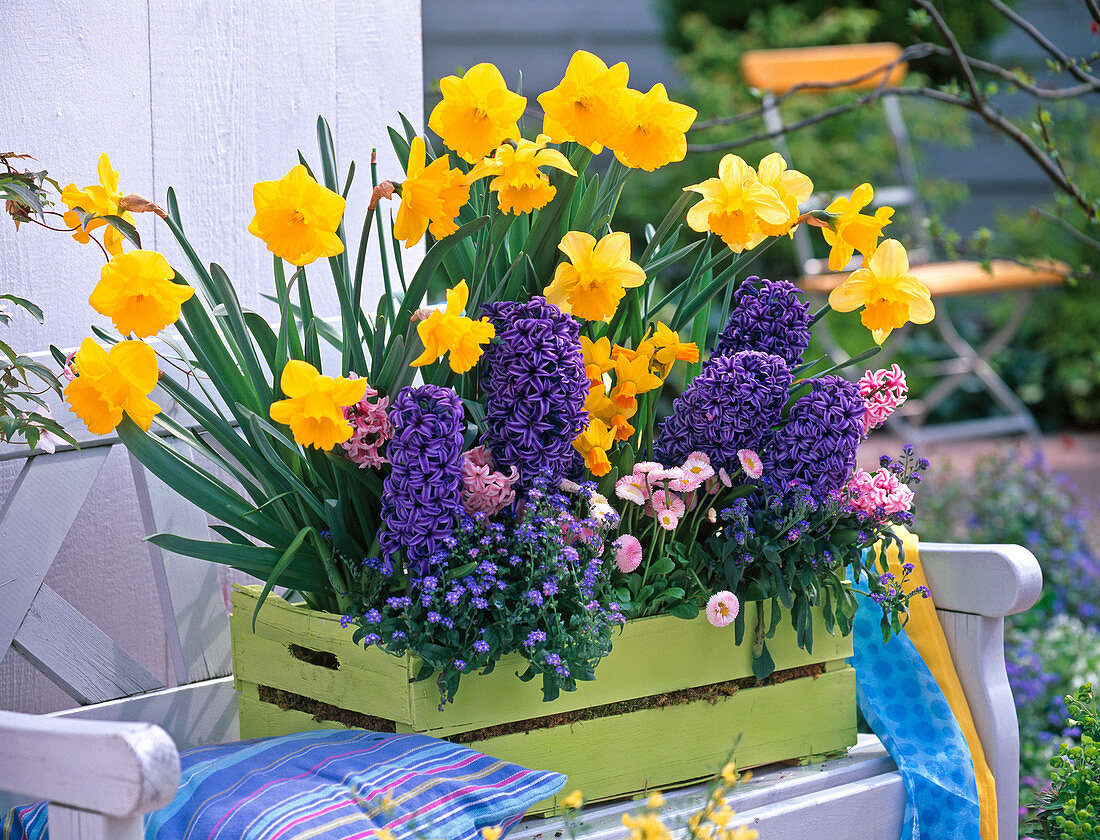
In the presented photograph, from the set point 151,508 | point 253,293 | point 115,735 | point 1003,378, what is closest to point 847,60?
point 1003,378

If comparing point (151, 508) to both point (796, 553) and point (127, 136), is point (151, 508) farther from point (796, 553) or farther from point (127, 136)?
point (796, 553)

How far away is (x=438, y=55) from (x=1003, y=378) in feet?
10.9

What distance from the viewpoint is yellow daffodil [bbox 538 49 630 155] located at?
3.28 feet

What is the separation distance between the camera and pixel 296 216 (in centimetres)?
91

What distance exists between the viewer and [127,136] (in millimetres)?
1394

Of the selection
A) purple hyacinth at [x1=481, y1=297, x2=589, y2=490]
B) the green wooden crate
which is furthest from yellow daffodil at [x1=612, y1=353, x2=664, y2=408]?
the green wooden crate

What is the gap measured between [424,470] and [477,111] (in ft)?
1.01

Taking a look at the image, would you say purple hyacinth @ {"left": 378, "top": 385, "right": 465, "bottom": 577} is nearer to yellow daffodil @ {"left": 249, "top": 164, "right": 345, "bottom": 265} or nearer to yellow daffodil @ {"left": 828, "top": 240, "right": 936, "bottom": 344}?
yellow daffodil @ {"left": 249, "top": 164, "right": 345, "bottom": 265}

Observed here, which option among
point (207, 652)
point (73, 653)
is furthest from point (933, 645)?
point (73, 653)

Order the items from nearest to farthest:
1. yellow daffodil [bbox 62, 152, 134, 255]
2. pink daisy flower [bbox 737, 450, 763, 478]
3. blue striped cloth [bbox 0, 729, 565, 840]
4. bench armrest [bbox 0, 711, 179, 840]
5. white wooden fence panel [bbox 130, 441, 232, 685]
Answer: bench armrest [bbox 0, 711, 179, 840]
blue striped cloth [bbox 0, 729, 565, 840]
yellow daffodil [bbox 62, 152, 134, 255]
pink daisy flower [bbox 737, 450, 763, 478]
white wooden fence panel [bbox 130, 441, 232, 685]

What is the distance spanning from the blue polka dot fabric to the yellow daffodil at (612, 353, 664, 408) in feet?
1.37

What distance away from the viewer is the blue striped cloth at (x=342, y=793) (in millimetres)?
865

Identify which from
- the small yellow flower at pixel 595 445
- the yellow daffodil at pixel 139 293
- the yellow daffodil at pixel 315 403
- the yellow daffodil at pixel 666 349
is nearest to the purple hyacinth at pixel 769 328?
the yellow daffodil at pixel 666 349

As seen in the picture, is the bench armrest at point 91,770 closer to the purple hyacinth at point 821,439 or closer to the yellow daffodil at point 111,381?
the yellow daffodil at point 111,381
